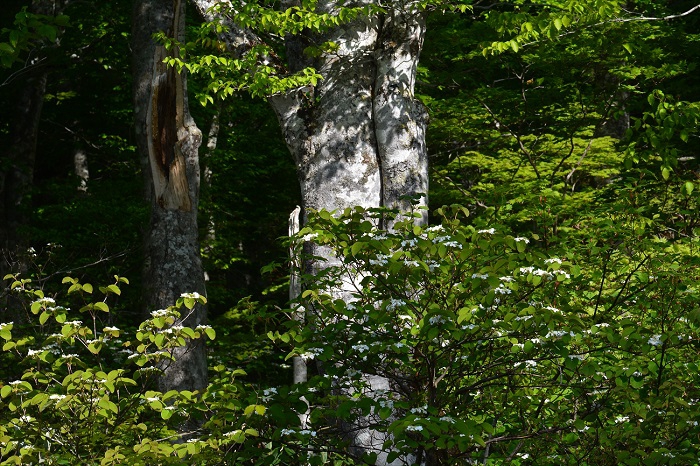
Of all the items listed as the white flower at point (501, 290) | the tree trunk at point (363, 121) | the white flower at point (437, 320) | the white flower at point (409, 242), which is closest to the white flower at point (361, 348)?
the white flower at point (437, 320)

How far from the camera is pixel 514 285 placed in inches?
143

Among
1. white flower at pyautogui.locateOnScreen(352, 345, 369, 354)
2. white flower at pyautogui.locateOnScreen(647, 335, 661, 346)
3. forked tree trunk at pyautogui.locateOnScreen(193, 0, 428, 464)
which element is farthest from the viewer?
forked tree trunk at pyautogui.locateOnScreen(193, 0, 428, 464)

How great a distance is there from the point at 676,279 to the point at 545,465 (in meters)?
1.24

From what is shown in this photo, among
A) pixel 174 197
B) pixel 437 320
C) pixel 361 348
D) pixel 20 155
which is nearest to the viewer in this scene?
pixel 437 320

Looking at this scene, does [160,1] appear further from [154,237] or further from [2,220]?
[2,220]

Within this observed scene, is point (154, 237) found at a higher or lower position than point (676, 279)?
higher

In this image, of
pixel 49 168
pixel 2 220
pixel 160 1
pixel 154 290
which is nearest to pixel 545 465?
pixel 154 290

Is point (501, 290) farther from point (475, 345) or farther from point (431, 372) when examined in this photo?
point (431, 372)

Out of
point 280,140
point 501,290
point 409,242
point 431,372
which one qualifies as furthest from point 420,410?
point 280,140

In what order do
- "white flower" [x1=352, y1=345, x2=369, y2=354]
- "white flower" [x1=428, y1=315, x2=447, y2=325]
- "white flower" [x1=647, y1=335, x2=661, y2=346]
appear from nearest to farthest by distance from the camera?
1. "white flower" [x1=428, y1=315, x2=447, y2=325]
2. "white flower" [x1=352, y1=345, x2=369, y2=354]
3. "white flower" [x1=647, y1=335, x2=661, y2=346]

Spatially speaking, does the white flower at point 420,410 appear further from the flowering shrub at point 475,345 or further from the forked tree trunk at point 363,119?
the forked tree trunk at point 363,119

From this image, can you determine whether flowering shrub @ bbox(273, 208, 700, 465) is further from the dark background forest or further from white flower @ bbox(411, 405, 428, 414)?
the dark background forest

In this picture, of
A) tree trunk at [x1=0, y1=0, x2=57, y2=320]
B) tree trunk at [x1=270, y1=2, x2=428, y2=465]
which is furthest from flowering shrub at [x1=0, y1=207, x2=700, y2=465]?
tree trunk at [x1=0, y1=0, x2=57, y2=320]

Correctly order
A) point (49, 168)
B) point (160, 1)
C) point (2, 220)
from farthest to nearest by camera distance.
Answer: point (49, 168), point (2, 220), point (160, 1)
